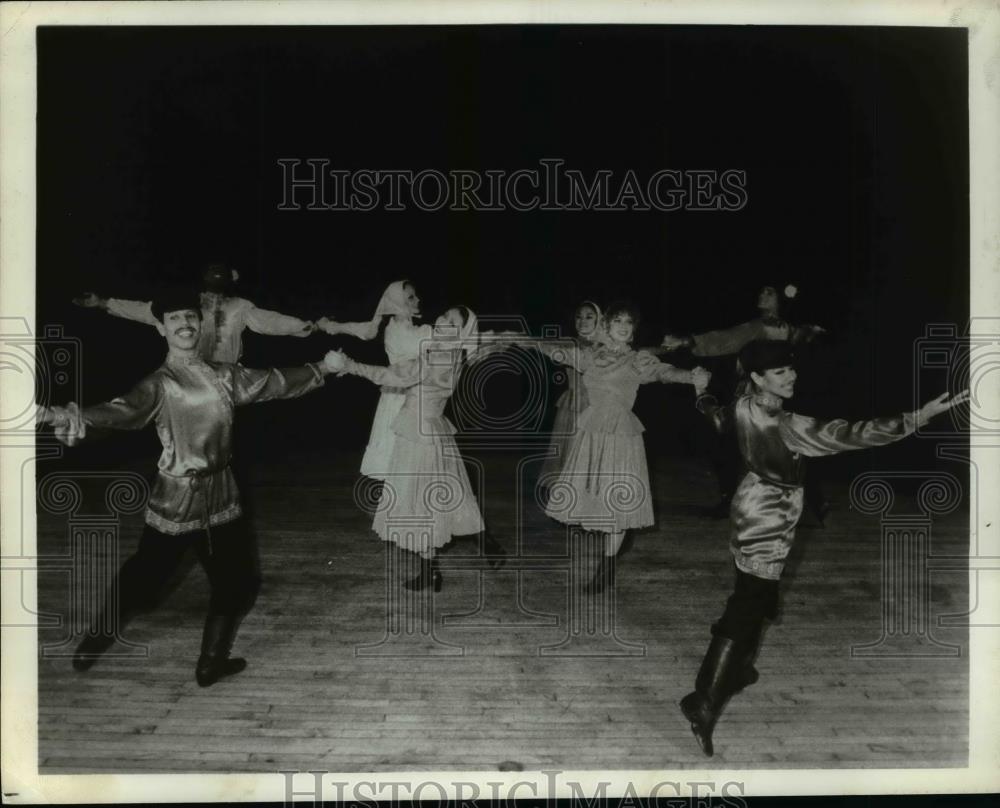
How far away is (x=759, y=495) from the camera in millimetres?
3787

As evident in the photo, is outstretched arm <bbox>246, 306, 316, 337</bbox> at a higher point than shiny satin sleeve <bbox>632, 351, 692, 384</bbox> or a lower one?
higher

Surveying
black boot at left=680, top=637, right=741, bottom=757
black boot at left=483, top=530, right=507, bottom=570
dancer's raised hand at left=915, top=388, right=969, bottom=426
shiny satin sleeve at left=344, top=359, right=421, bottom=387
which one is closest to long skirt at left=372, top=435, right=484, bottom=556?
black boot at left=483, top=530, right=507, bottom=570

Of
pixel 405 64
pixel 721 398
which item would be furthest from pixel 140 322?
pixel 721 398

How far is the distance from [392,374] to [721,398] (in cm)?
132

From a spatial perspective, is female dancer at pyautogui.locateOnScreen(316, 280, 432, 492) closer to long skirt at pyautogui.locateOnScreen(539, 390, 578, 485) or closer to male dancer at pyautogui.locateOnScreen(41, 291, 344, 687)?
male dancer at pyautogui.locateOnScreen(41, 291, 344, 687)

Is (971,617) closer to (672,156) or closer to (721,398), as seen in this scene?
(721,398)

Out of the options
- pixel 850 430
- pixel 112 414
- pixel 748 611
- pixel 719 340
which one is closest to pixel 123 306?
pixel 112 414

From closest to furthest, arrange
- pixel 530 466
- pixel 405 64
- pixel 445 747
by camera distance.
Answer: pixel 445 747, pixel 405 64, pixel 530 466

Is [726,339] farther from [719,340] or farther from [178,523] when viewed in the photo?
[178,523]

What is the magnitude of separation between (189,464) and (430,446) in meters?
0.93

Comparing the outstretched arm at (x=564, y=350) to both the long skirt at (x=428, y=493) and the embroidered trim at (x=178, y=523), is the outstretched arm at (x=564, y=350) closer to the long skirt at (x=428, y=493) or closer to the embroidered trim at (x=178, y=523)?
the long skirt at (x=428, y=493)

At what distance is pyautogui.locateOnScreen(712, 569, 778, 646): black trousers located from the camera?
377 cm

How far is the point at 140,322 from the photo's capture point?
3848mm

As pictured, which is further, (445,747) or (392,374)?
(392,374)
